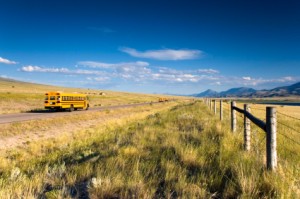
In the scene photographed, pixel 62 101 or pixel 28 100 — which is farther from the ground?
pixel 62 101

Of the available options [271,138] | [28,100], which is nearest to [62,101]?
[28,100]

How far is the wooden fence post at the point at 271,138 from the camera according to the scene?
421 cm

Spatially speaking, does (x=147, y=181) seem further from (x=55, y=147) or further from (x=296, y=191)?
(x=55, y=147)

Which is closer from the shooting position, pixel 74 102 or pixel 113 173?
pixel 113 173

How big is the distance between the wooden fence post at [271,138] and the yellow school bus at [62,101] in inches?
1097

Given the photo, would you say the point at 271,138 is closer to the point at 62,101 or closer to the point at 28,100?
the point at 62,101

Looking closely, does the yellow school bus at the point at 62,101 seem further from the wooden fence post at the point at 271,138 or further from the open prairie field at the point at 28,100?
the wooden fence post at the point at 271,138

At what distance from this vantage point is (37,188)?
13.1 ft

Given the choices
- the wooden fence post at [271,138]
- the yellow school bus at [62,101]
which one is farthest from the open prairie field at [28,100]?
the wooden fence post at [271,138]

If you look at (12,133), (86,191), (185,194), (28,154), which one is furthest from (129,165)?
(12,133)

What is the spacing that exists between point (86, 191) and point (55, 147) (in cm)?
697

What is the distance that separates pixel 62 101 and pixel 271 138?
1113 inches

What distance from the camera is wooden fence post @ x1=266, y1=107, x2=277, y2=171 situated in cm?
421

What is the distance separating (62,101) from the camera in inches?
1166
